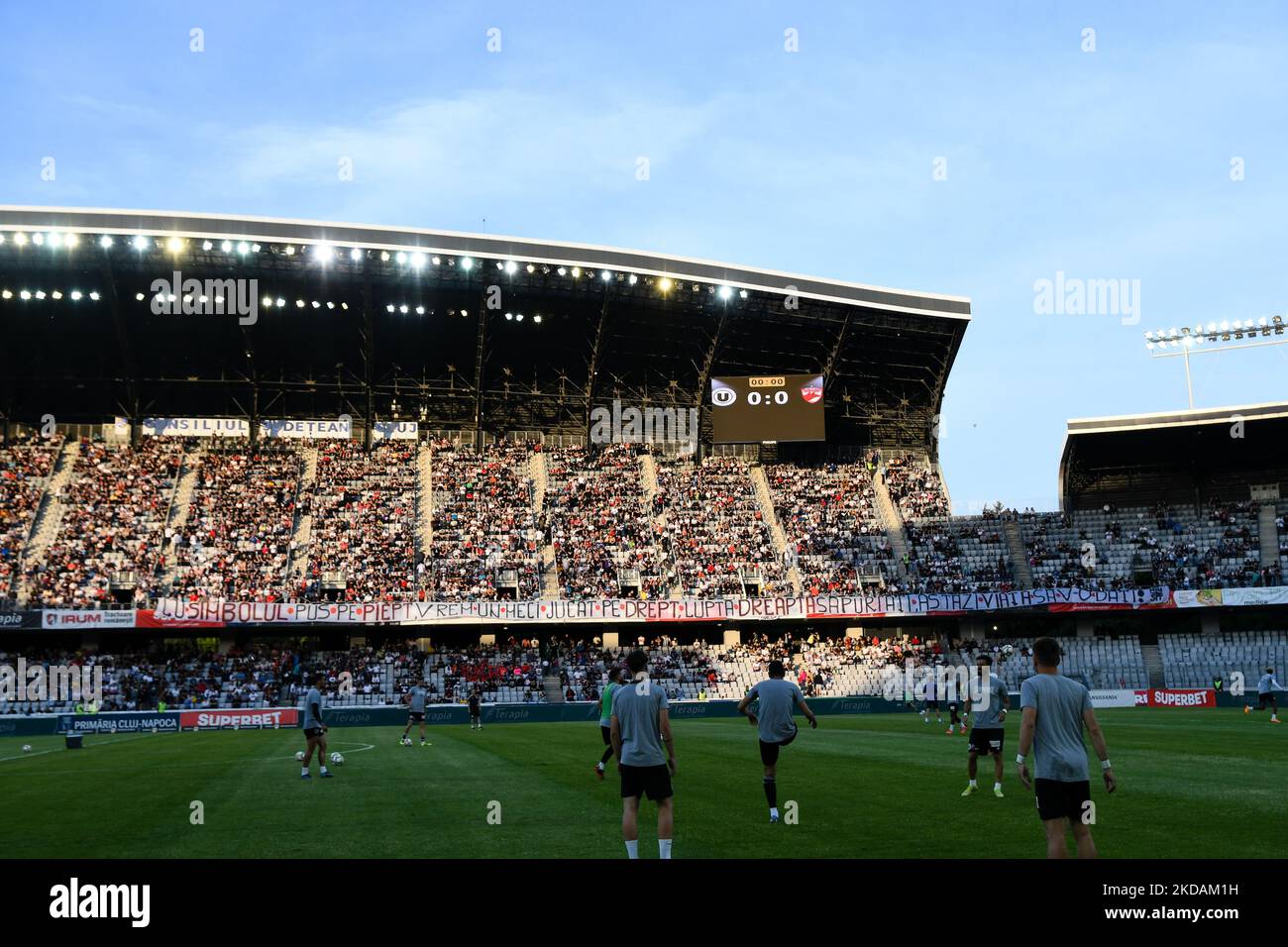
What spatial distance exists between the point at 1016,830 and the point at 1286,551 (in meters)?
55.8

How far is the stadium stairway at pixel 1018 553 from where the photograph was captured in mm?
63750

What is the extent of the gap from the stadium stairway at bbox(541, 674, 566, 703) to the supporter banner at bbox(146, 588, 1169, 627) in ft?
9.66

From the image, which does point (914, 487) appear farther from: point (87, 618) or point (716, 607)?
point (87, 618)

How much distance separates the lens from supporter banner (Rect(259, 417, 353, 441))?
6881cm

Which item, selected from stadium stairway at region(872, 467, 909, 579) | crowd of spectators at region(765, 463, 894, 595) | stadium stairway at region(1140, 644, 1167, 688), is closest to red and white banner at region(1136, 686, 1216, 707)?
stadium stairway at region(1140, 644, 1167, 688)

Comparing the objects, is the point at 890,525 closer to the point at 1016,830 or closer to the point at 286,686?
the point at 286,686

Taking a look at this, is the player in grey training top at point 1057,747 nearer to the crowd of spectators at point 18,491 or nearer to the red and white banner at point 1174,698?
the red and white banner at point 1174,698

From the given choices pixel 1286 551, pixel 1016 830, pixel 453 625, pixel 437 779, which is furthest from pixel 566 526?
pixel 1016 830

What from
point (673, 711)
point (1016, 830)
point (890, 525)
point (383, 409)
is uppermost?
point (383, 409)

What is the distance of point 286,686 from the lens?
54.1 metres

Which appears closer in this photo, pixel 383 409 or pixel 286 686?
pixel 286 686

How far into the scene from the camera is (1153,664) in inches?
2313

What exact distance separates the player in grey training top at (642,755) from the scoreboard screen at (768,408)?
52.7 m

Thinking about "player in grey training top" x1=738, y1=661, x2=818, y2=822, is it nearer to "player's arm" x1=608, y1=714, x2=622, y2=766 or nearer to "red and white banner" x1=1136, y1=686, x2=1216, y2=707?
"player's arm" x1=608, y1=714, x2=622, y2=766
